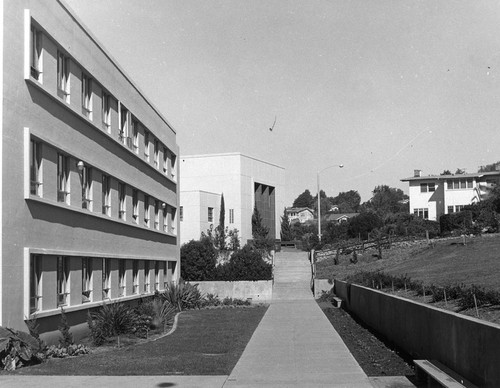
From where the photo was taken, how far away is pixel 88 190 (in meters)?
20.6

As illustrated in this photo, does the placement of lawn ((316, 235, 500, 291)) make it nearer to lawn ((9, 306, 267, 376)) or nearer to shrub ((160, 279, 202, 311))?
lawn ((9, 306, 267, 376))

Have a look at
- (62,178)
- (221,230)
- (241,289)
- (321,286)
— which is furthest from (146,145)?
(221,230)

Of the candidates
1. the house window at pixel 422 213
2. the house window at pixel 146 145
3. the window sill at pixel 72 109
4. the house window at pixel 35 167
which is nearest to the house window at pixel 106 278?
the window sill at pixel 72 109

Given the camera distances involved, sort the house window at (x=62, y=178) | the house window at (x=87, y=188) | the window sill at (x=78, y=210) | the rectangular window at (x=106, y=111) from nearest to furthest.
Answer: the window sill at (x=78, y=210), the house window at (x=62, y=178), the house window at (x=87, y=188), the rectangular window at (x=106, y=111)

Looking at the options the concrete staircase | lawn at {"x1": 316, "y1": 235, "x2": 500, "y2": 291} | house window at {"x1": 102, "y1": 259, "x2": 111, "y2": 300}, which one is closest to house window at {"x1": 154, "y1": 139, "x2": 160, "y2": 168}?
house window at {"x1": 102, "y1": 259, "x2": 111, "y2": 300}

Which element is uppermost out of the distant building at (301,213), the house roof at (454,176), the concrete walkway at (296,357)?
the distant building at (301,213)

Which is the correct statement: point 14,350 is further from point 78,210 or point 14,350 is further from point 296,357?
point 78,210

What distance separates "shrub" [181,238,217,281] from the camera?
3838 centimetres

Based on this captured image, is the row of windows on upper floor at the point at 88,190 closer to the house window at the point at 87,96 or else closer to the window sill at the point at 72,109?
the window sill at the point at 72,109

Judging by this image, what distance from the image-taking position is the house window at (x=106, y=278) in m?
21.9

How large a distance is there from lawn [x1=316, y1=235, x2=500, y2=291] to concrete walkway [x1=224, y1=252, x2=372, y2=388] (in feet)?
14.6

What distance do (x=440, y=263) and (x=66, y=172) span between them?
18.1 m

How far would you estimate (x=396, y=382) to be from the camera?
33.4 ft

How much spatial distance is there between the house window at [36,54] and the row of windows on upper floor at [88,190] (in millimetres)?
1665
